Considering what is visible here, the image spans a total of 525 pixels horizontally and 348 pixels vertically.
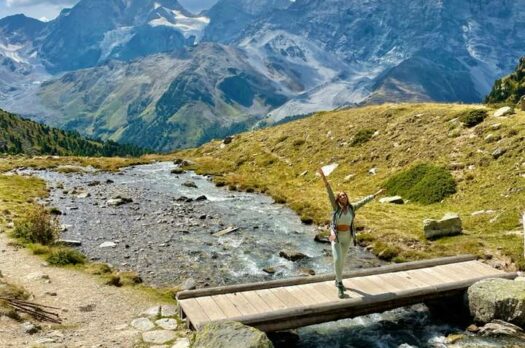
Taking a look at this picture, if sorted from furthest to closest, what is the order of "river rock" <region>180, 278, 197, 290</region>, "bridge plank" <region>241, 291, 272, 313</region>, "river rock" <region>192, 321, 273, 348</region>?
"river rock" <region>180, 278, 197, 290</region> < "bridge plank" <region>241, 291, 272, 313</region> < "river rock" <region>192, 321, 273, 348</region>

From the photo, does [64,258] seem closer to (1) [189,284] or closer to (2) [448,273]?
(1) [189,284]

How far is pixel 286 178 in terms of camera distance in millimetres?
64125

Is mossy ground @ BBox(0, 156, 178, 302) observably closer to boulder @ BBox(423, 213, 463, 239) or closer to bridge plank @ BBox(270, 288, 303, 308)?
bridge plank @ BBox(270, 288, 303, 308)

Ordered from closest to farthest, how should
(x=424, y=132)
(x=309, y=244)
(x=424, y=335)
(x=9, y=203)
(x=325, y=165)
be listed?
(x=424, y=335) → (x=309, y=244) → (x=9, y=203) → (x=424, y=132) → (x=325, y=165)

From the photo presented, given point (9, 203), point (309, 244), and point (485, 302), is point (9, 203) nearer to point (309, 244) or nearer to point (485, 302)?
point (309, 244)

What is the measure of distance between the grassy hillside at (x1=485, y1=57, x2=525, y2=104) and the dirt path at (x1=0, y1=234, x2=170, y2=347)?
125158 mm

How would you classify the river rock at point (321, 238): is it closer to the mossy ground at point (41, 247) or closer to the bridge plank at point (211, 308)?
the mossy ground at point (41, 247)

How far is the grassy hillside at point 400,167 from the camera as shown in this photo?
30828mm

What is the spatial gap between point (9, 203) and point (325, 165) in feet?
120

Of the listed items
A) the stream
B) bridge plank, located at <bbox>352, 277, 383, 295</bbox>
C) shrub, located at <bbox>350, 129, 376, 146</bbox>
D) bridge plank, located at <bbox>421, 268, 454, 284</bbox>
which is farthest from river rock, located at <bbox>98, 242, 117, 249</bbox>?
shrub, located at <bbox>350, 129, 376, 146</bbox>

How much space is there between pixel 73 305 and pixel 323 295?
34.1ft

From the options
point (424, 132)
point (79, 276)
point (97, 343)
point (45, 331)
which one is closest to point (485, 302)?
point (97, 343)

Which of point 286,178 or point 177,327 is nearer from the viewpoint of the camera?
point 177,327

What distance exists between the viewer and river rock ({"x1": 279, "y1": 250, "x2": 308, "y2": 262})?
29438mm
